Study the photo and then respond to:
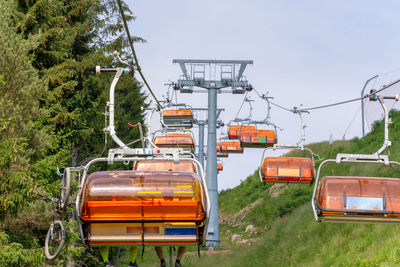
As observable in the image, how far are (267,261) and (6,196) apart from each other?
13.0 m

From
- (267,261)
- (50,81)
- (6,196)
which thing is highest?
(50,81)

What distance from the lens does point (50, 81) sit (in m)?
22.6

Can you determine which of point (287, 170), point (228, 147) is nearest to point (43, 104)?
point (287, 170)

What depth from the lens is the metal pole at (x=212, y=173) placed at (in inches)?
1266

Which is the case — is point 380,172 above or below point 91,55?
below

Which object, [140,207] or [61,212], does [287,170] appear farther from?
[61,212]

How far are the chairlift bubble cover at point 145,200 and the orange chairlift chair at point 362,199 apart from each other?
3.24 meters

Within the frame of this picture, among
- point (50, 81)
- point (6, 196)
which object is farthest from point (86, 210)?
point (50, 81)

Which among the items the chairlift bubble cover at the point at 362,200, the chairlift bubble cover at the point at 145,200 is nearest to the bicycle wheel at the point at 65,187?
the chairlift bubble cover at the point at 145,200

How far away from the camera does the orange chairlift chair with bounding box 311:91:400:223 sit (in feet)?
37.9

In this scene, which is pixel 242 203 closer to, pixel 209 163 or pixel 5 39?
pixel 209 163

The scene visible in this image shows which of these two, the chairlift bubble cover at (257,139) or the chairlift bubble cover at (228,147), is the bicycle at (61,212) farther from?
the chairlift bubble cover at (228,147)

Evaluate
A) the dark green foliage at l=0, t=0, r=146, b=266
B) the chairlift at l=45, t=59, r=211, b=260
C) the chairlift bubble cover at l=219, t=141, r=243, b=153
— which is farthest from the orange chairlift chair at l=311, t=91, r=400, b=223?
the chairlift bubble cover at l=219, t=141, r=243, b=153

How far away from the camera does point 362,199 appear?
1177cm
